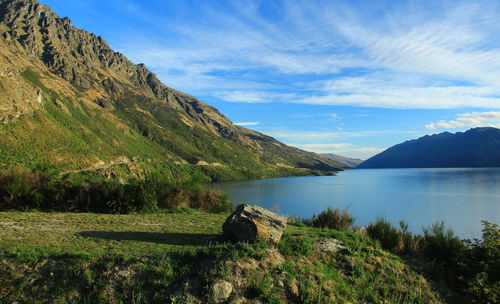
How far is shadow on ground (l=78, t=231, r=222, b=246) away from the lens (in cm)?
784

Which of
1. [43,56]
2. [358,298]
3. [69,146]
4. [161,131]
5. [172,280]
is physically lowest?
[358,298]

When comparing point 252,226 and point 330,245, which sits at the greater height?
point 252,226

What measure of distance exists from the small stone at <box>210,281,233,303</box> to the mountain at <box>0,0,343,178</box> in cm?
5794

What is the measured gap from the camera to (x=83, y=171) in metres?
62.0

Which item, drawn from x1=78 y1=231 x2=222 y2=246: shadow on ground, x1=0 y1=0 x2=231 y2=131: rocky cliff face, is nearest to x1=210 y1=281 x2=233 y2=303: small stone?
x1=78 y1=231 x2=222 y2=246: shadow on ground

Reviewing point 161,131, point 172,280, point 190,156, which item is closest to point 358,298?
point 172,280

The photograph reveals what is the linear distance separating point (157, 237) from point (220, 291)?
142 inches

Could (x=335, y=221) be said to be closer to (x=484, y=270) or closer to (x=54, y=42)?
(x=484, y=270)

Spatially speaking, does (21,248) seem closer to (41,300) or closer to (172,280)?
(41,300)

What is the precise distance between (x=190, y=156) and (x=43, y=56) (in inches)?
3755

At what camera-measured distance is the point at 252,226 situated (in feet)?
24.8

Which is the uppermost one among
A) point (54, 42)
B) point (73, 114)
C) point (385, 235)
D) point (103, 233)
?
point (54, 42)

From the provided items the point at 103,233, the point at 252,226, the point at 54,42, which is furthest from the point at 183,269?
the point at 54,42

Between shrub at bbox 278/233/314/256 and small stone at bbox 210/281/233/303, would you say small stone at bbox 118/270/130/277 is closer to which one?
small stone at bbox 210/281/233/303
